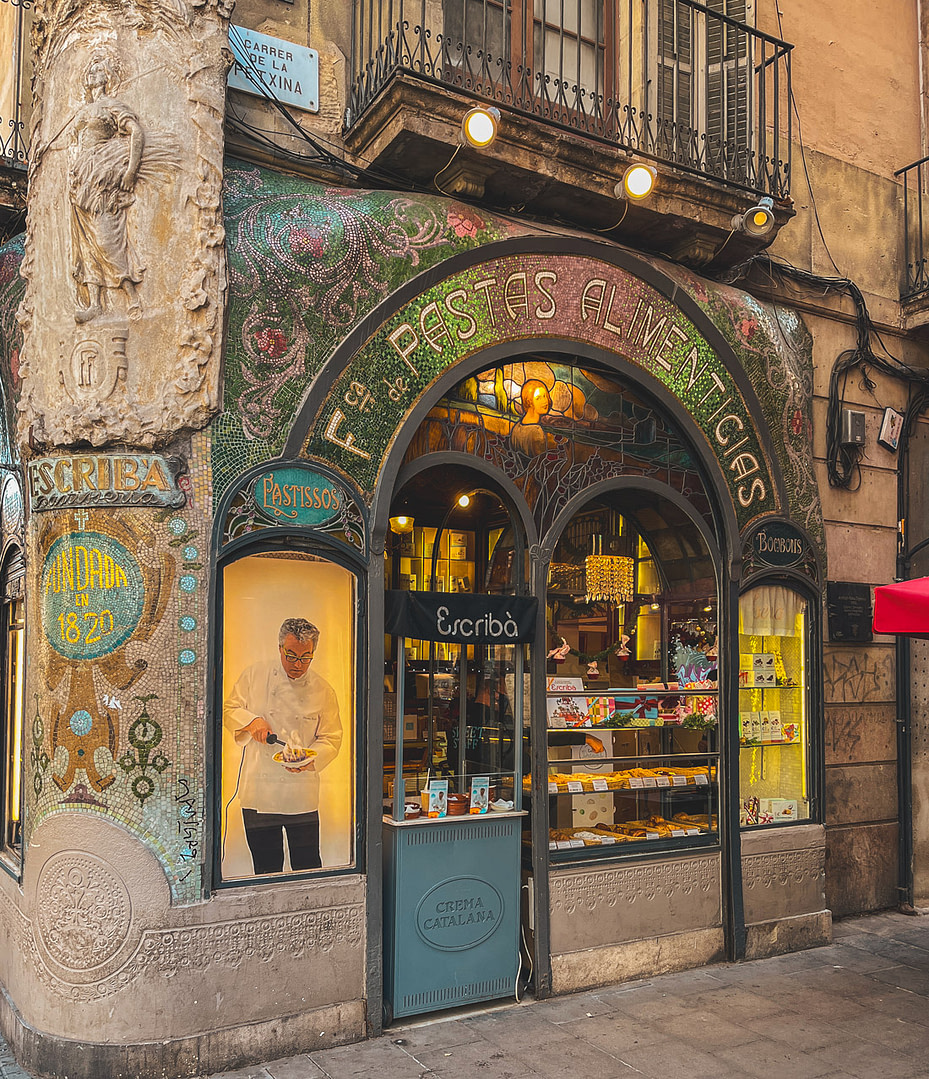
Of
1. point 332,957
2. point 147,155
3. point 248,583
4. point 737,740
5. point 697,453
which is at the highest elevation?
point 147,155

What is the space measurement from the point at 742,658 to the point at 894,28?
705cm

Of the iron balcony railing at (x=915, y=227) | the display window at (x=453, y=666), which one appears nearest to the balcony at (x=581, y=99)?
the iron balcony railing at (x=915, y=227)

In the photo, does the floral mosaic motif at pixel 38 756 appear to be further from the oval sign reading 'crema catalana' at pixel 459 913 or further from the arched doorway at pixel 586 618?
the oval sign reading 'crema catalana' at pixel 459 913

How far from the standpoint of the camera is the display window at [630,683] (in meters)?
7.49

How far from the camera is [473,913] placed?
22.0 ft

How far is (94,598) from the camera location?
5.78m

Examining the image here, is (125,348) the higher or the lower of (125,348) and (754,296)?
the lower

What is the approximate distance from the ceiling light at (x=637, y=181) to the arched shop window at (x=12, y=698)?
5.04 metres

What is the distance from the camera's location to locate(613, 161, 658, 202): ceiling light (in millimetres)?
7387

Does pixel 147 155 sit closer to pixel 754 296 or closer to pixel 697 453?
pixel 697 453

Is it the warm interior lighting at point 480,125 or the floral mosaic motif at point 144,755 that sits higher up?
the warm interior lighting at point 480,125

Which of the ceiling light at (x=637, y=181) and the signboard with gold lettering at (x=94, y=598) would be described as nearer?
the signboard with gold lettering at (x=94, y=598)

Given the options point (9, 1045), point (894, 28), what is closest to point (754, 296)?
point (894, 28)

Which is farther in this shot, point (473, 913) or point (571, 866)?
point (571, 866)
